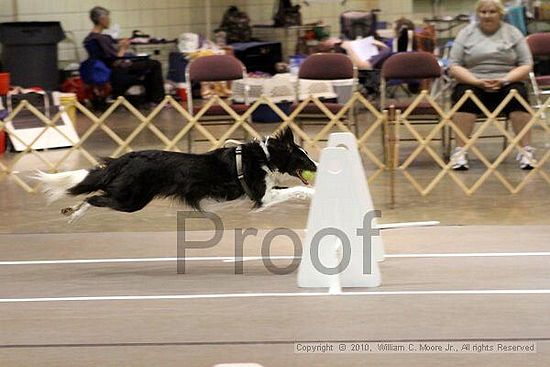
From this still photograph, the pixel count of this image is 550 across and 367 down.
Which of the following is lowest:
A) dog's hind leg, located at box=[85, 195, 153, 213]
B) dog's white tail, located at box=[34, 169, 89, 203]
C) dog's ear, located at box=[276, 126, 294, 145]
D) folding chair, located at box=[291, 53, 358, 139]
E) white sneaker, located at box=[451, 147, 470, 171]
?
white sneaker, located at box=[451, 147, 470, 171]

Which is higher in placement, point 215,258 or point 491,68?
point 491,68

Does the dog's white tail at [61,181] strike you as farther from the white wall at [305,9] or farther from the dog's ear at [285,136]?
the white wall at [305,9]

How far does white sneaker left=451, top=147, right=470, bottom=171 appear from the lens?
361 inches

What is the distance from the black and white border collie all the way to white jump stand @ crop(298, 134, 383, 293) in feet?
2.56

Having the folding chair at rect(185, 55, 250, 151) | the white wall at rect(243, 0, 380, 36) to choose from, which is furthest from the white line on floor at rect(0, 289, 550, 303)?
the white wall at rect(243, 0, 380, 36)

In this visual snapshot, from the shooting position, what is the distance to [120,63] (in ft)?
47.1

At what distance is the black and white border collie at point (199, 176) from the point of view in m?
6.18

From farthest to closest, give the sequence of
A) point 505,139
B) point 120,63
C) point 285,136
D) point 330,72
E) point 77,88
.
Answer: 1. point 77,88
2. point 120,63
3. point 330,72
4. point 505,139
5. point 285,136

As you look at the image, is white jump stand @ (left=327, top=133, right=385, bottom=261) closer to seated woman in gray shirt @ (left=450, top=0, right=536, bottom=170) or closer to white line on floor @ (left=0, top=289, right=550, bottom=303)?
white line on floor @ (left=0, top=289, right=550, bottom=303)

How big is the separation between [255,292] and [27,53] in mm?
9449

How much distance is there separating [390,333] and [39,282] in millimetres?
2247

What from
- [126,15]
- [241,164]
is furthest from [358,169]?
[126,15]

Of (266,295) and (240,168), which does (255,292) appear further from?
(240,168)

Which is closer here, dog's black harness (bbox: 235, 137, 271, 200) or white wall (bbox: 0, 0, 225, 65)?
dog's black harness (bbox: 235, 137, 271, 200)
